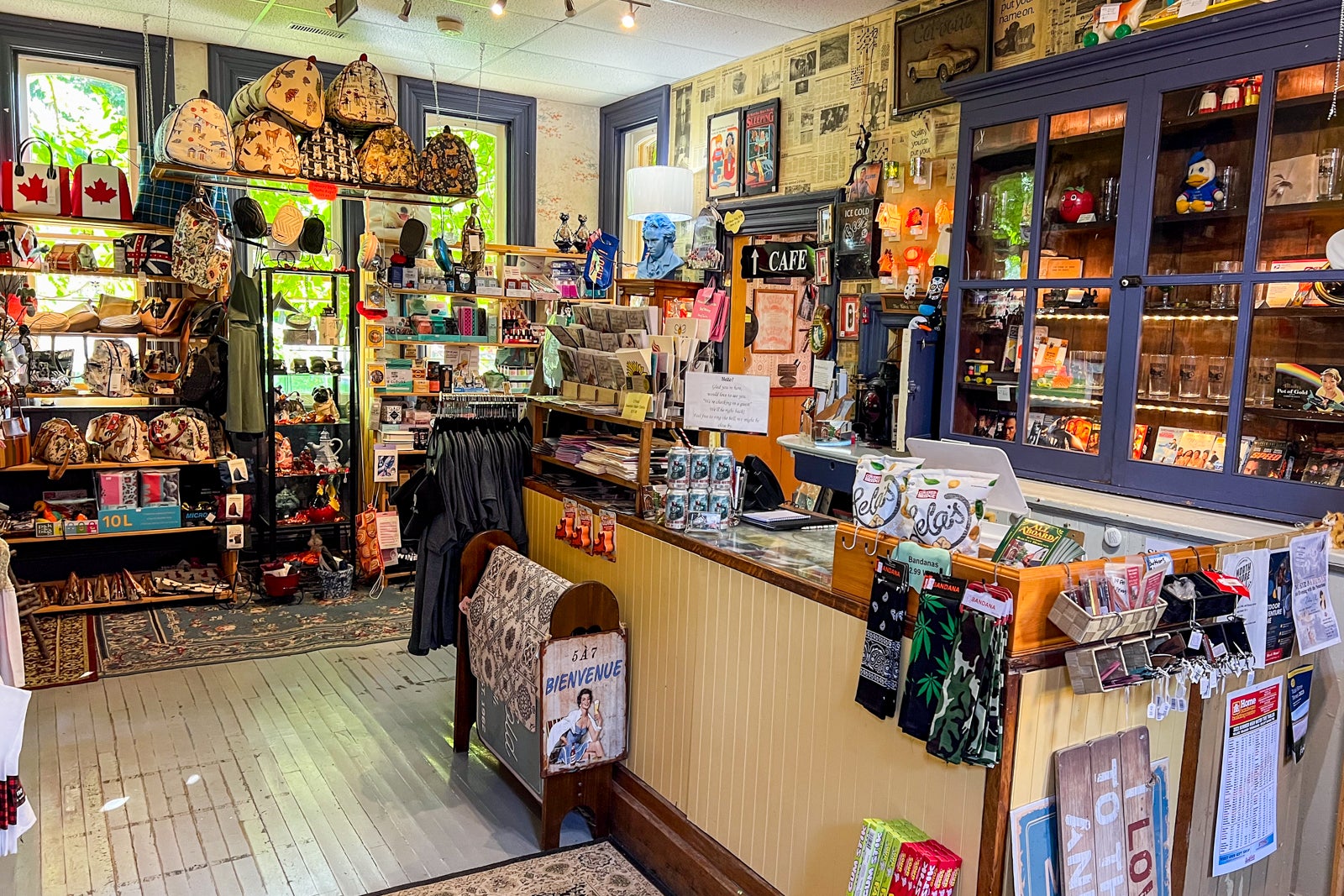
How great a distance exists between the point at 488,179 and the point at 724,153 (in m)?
1.96

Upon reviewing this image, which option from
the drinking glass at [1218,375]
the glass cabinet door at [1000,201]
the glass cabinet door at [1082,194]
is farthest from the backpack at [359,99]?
the drinking glass at [1218,375]

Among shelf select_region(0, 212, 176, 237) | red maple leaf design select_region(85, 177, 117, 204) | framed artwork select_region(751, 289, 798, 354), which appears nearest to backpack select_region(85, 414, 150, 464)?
shelf select_region(0, 212, 176, 237)

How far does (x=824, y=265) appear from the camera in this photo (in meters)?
5.36

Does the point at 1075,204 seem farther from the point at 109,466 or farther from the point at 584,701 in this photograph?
the point at 109,466

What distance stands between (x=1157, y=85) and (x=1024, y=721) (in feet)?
8.28

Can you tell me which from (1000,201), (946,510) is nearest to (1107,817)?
(946,510)

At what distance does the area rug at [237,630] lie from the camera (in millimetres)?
4898

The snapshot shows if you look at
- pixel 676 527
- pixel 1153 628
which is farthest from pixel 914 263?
pixel 1153 628

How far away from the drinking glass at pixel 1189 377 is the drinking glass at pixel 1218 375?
3cm

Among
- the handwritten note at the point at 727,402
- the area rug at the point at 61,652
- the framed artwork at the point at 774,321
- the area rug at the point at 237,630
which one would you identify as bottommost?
the area rug at the point at 237,630

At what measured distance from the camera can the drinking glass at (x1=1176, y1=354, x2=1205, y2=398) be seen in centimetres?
339

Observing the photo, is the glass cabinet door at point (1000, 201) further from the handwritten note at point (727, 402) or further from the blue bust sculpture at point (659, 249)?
the blue bust sculpture at point (659, 249)

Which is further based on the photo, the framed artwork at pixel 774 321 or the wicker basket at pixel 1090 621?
the framed artwork at pixel 774 321

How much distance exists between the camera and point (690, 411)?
10.4 ft
